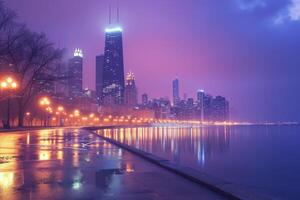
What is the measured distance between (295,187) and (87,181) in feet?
34.6

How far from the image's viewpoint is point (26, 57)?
65188 mm

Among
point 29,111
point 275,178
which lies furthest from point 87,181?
point 29,111

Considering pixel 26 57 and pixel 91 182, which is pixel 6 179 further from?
pixel 26 57

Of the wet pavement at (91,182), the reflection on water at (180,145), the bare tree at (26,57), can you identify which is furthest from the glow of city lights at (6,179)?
the bare tree at (26,57)

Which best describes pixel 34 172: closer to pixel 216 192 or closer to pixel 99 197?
pixel 99 197

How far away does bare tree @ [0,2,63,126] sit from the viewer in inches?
2280

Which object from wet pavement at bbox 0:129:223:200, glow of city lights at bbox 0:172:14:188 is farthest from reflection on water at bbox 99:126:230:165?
glow of city lights at bbox 0:172:14:188

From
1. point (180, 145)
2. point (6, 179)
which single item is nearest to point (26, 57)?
point (180, 145)

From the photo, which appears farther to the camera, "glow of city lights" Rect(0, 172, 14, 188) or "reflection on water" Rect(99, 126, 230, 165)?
"reflection on water" Rect(99, 126, 230, 165)

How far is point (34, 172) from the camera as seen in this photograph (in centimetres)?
1441

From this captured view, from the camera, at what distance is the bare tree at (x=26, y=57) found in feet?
190

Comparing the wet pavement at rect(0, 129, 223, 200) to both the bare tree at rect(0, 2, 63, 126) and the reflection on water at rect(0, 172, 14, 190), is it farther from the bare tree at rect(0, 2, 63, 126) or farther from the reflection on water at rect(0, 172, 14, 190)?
the bare tree at rect(0, 2, 63, 126)

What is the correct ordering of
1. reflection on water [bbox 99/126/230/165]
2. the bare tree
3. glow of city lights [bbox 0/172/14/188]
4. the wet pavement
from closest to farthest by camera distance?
1. the wet pavement
2. glow of city lights [bbox 0/172/14/188]
3. reflection on water [bbox 99/126/230/165]
4. the bare tree

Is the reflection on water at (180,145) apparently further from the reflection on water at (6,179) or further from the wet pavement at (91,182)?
the reflection on water at (6,179)
